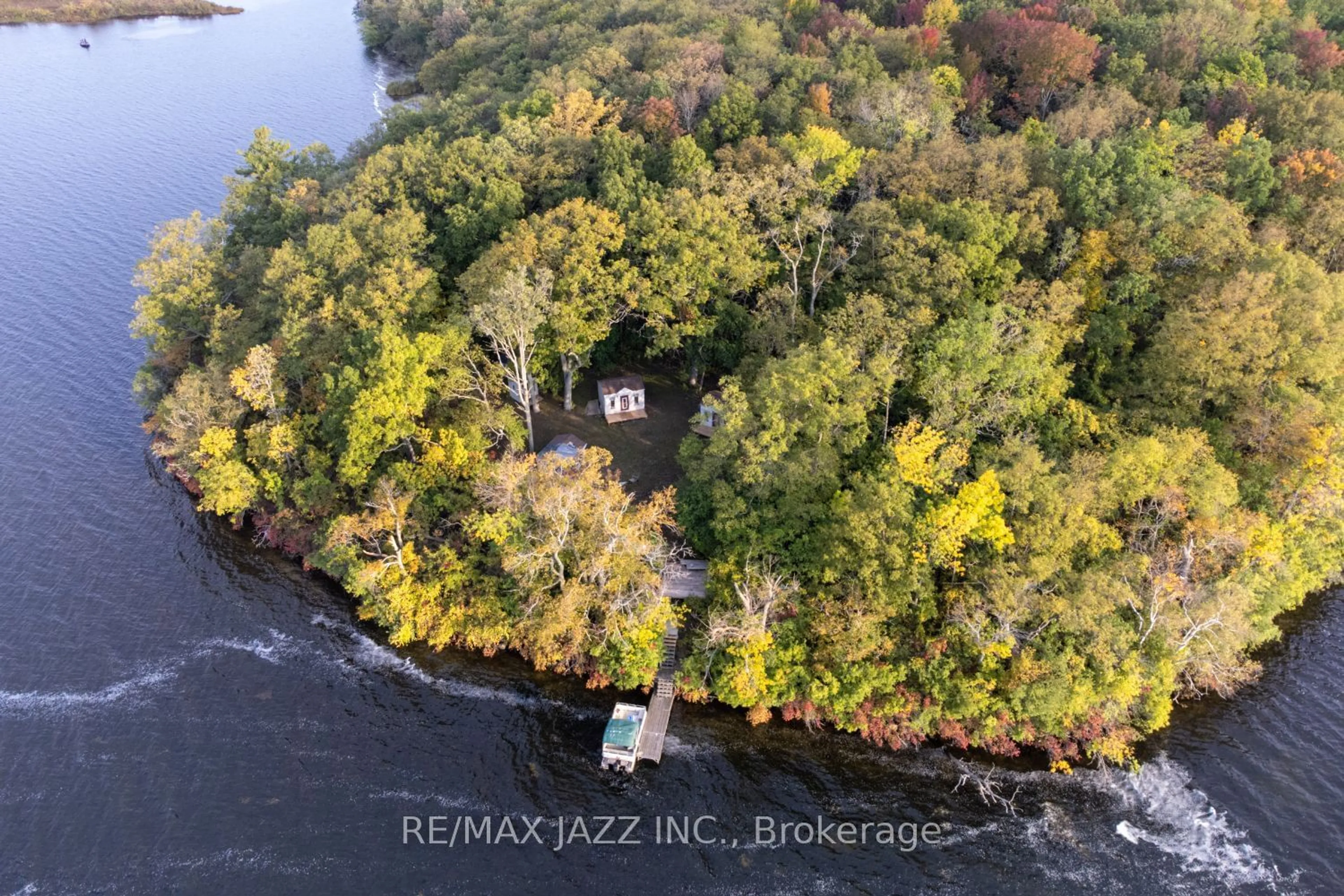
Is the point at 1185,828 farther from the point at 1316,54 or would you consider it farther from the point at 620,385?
the point at 1316,54

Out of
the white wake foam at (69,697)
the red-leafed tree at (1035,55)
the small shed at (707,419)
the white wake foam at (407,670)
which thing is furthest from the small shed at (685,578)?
the red-leafed tree at (1035,55)

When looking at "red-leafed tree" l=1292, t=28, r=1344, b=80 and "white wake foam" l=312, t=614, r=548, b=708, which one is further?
"red-leafed tree" l=1292, t=28, r=1344, b=80

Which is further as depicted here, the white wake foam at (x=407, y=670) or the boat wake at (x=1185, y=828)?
the white wake foam at (x=407, y=670)

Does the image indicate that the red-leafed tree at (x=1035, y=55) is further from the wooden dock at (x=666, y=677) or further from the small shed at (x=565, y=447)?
the wooden dock at (x=666, y=677)

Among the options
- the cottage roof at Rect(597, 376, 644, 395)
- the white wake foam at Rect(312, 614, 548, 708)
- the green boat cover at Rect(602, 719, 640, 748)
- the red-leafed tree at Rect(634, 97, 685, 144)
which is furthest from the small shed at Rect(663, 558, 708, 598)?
the red-leafed tree at Rect(634, 97, 685, 144)

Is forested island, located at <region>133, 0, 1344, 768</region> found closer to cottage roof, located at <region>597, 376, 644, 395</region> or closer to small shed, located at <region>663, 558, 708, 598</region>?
small shed, located at <region>663, 558, 708, 598</region>
